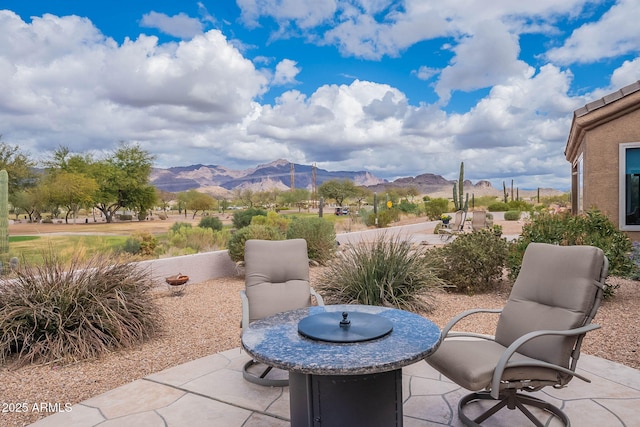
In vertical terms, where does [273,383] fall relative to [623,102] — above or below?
below

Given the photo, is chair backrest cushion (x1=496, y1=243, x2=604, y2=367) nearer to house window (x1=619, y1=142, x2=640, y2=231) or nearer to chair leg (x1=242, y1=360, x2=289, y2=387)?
chair leg (x1=242, y1=360, x2=289, y2=387)

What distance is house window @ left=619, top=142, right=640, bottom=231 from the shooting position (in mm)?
8172

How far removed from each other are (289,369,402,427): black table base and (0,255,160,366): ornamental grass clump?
2.83 metres

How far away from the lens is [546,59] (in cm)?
887

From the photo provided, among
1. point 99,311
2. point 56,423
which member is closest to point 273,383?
point 56,423

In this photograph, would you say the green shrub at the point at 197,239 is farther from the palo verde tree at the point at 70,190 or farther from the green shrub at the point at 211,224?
the palo verde tree at the point at 70,190

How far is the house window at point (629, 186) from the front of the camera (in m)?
8.17

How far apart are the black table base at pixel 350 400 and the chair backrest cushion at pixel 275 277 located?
1.63 m

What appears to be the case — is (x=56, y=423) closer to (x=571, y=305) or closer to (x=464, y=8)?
(x=571, y=305)

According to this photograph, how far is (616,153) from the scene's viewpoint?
830cm

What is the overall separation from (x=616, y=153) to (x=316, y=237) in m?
6.19

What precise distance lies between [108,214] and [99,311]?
82.5ft

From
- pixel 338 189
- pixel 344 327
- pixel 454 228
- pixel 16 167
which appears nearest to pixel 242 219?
pixel 454 228

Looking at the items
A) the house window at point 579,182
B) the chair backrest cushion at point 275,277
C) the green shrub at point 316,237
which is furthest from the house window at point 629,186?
the chair backrest cushion at point 275,277
